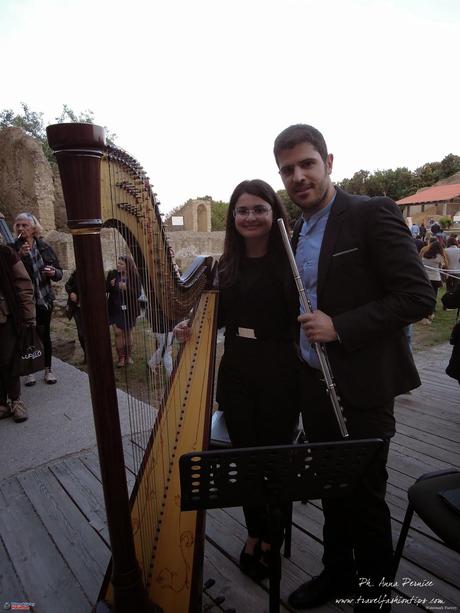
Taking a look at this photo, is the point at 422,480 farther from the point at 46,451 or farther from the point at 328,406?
the point at 46,451

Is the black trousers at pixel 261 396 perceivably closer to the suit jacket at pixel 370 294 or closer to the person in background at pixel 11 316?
the suit jacket at pixel 370 294

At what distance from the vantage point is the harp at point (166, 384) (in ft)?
3.20

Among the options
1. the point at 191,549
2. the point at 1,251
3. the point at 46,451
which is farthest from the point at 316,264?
the point at 1,251

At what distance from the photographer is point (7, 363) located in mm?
3797

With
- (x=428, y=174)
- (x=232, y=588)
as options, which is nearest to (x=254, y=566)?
(x=232, y=588)

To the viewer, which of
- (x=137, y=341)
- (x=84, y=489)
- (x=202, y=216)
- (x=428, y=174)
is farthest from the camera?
(x=428, y=174)

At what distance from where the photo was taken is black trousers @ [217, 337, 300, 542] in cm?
203

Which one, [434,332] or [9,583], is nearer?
[9,583]

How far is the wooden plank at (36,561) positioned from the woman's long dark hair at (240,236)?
1.73 metres

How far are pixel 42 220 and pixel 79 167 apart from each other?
50.1ft

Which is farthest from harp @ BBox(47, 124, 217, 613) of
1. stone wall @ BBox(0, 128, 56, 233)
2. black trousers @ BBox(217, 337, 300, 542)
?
stone wall @ BBox(0, 128, 56, 233)

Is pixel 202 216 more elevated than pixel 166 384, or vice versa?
pixel 202 216

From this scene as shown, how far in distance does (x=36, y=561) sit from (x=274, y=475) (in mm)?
1756

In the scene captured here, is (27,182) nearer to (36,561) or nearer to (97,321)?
(36,561)
